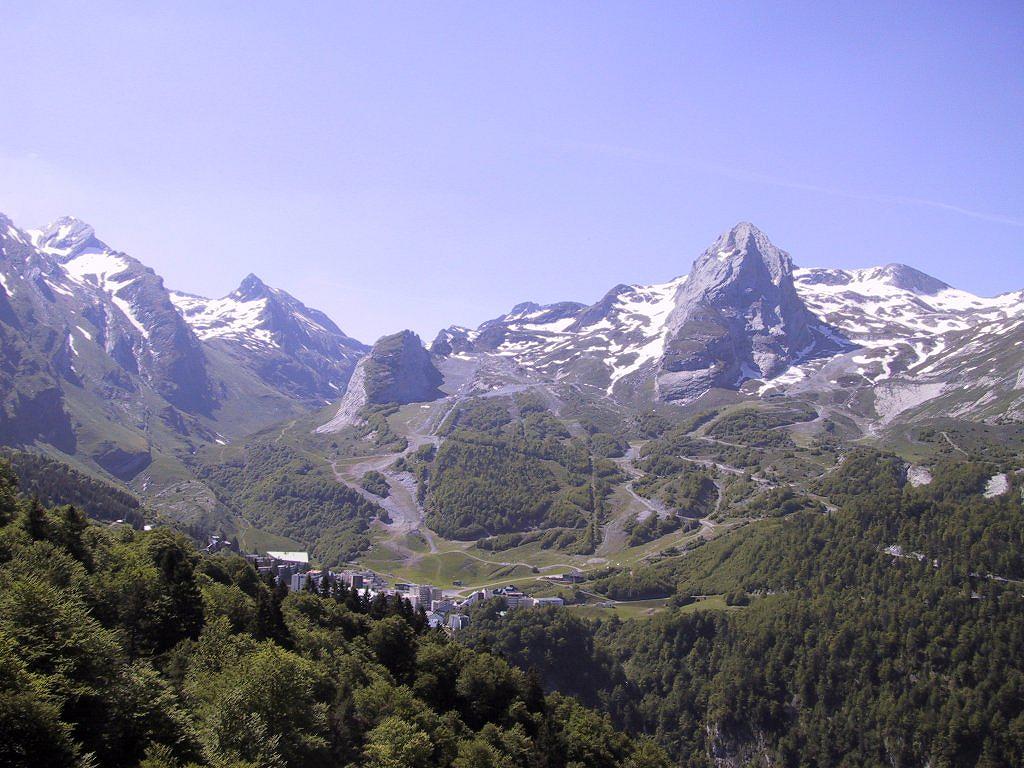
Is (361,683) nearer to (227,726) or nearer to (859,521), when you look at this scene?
(227,726)

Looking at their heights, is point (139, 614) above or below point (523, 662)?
above

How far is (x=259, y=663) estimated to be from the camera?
47.4 meters

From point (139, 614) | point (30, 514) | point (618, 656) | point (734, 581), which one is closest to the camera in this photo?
point (139, 614)

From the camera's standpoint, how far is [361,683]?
6731 cm

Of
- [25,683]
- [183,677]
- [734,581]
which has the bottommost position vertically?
[734,581]

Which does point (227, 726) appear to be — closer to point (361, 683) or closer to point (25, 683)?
point (25, 683)

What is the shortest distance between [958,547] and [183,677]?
558 feet

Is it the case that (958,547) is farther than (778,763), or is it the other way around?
(958,547)

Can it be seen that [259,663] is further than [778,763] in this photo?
No

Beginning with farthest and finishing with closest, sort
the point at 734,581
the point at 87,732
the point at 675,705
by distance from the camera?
the point at 734,581
the point at 675,705
the point at 87,732

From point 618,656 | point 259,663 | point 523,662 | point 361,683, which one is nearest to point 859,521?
point 618,656

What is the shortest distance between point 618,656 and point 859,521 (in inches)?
2992

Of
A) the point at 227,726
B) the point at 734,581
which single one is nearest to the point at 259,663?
the point at 227,726

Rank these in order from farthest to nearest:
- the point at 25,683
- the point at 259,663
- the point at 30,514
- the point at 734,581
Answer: the point at 734,581 → the point at 30,514 → the point at 259,663 → the point at 25,683
